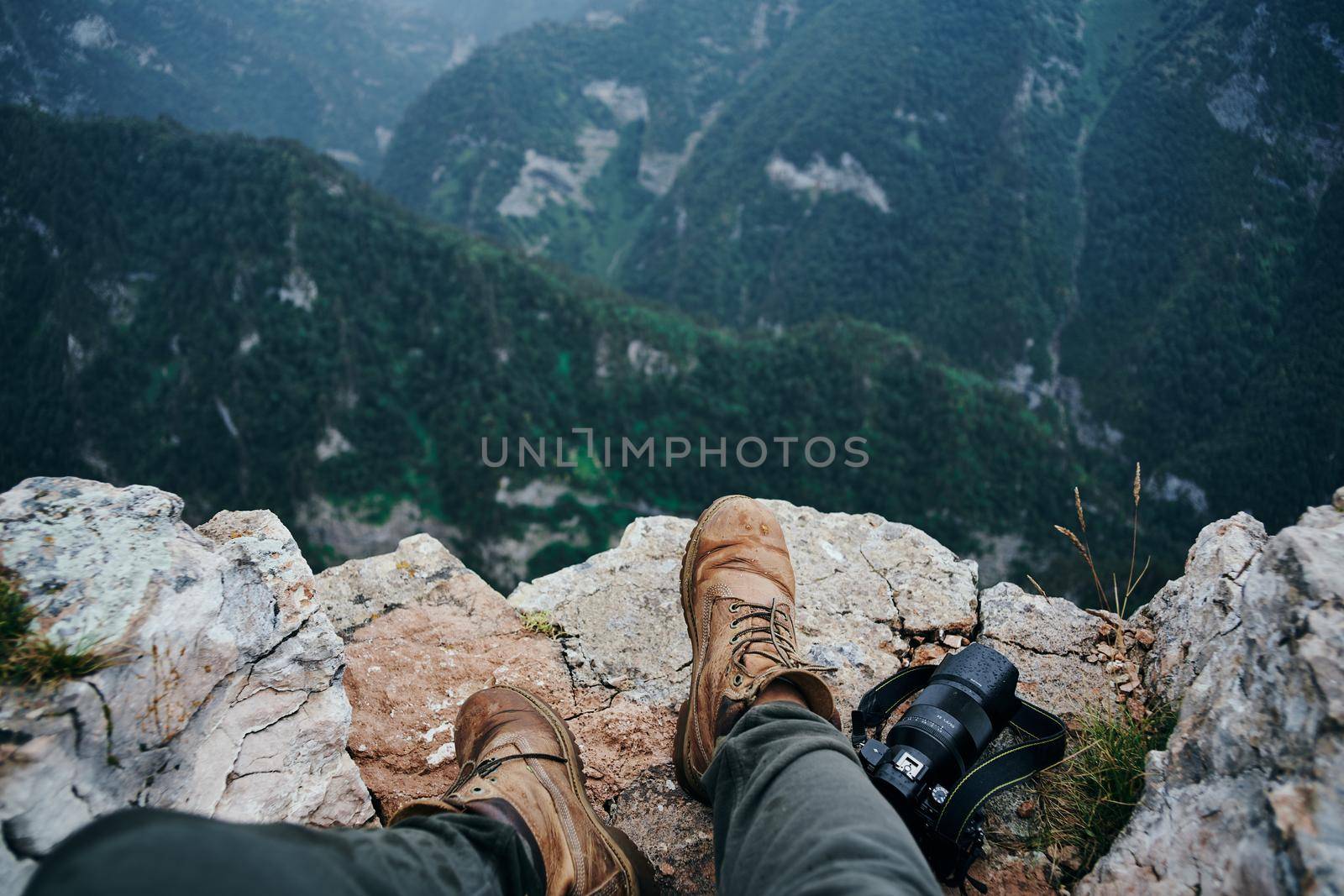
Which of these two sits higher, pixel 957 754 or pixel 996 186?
pixel 996 186

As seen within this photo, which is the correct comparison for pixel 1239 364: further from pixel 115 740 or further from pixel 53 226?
pixel 53 226

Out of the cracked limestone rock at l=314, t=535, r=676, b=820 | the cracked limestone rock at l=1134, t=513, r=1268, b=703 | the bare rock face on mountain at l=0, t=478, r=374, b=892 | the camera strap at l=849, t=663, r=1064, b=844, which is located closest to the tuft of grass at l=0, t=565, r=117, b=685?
the bare rock face on mountain at l=0, t=478, r=374, b=892

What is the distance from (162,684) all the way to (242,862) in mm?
927

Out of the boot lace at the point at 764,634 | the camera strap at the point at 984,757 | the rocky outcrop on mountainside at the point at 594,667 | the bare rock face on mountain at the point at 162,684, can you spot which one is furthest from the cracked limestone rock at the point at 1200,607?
the bare rock face on mountain at the point at 162,684

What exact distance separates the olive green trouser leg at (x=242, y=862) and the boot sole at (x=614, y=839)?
0.55m

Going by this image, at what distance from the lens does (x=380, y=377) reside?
51.1 m

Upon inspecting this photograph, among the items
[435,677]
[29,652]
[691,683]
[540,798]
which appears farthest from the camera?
[435,677]

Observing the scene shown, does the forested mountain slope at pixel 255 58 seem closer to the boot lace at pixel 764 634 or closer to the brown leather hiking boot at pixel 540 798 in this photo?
the brown leather hiking boot at pixel 540 798

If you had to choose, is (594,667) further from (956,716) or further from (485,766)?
(956,716)

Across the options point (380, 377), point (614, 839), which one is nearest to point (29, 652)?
point (614, 839)

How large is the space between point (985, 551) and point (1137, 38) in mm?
77211

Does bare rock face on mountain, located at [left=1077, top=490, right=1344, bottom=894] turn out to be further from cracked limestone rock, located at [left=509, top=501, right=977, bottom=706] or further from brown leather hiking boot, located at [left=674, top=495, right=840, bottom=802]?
cracked limestone rock, located at [left=509, top=501, right=977, bottom=706]

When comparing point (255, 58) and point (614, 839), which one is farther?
point (255, 58)

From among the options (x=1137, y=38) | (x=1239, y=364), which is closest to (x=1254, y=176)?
(x=1239, y=364)
